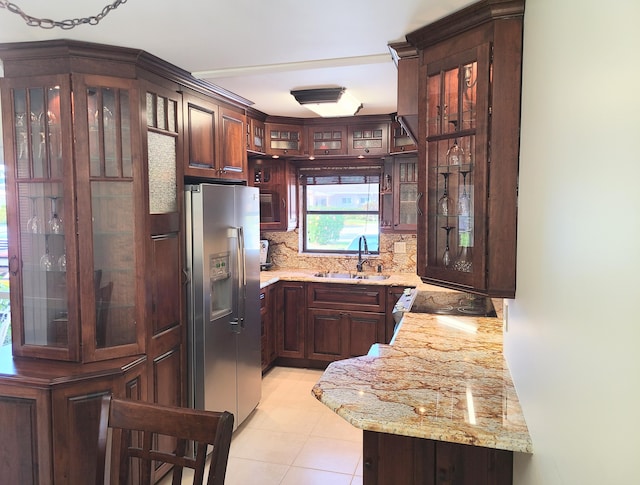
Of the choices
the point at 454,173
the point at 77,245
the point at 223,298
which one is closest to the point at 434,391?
the point at 454,173

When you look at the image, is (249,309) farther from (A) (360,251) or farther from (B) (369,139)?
(B) (369,139)

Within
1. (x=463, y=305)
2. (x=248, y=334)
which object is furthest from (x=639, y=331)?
(x=248, y=334)

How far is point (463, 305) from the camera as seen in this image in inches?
137

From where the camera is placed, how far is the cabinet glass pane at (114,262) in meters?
2.62

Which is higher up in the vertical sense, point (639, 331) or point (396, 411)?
point (639, 331)

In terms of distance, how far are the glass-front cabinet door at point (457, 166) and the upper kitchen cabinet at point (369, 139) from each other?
2.40m

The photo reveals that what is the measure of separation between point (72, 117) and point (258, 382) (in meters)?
2.41

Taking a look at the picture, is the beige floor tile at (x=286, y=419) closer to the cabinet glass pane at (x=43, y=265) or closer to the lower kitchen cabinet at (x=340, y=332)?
the lower kitchen cabinet at (x=340, y=332)

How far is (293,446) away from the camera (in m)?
3.33

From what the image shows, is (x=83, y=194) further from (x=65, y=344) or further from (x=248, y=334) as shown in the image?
(x=248, y=334)

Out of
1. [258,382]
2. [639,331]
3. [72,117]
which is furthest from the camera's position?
[258,382]

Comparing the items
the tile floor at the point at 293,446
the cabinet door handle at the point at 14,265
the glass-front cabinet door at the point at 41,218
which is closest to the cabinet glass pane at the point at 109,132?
the glass-front cabinet door at the point at 41,218

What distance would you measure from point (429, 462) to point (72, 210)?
2.13m

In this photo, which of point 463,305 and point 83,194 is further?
point 463,305
